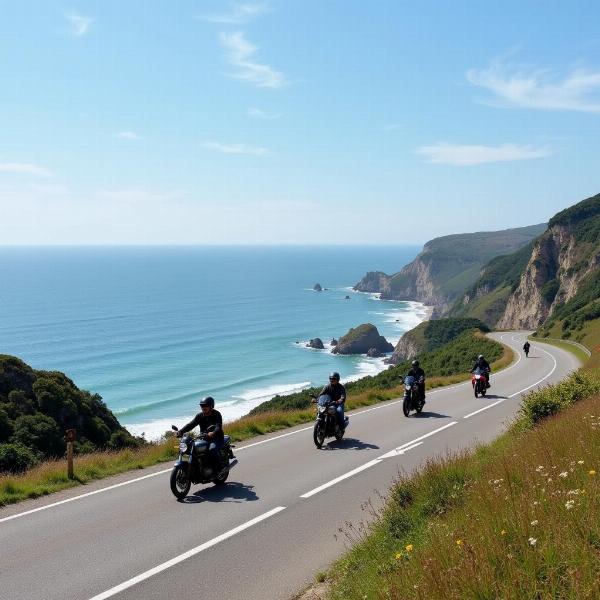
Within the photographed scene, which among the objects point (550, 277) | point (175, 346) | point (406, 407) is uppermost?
point (550, 277)

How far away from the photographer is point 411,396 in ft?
67.7

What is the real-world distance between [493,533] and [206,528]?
5.03 m

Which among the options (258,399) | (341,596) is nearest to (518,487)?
(341,596)

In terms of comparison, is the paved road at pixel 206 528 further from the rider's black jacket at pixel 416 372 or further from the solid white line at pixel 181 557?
the rider's black jacket at pixel 416 372

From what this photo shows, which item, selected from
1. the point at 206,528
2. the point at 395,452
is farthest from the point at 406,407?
the point at 206,528

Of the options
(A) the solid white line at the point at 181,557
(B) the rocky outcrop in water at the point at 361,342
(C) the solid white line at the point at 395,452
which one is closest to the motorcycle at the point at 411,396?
(C) the solid white line at the point at 395,452

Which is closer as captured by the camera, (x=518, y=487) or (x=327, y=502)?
(x=518, y=487)

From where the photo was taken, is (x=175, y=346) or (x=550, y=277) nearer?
(x=175, y=346)

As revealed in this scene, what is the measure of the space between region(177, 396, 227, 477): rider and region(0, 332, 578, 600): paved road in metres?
0.55

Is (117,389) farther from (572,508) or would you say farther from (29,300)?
(29,300)

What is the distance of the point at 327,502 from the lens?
32.5 feet

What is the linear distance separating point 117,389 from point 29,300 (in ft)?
350

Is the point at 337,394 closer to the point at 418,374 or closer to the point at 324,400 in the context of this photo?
the point at 324,400

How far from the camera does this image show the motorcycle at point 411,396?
2052 centimetres
